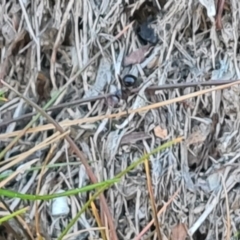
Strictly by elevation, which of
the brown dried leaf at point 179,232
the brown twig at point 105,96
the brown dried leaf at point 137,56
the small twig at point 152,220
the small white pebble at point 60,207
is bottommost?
the brown dried leaf at point 179,232

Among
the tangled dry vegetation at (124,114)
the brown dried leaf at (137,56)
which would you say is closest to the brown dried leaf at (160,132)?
the tangled dry vegetation at (124,114)

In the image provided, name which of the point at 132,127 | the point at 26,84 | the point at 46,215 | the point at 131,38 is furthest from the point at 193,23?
the point at 46,215

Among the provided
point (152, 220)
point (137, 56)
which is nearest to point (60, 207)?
point (152, 220)

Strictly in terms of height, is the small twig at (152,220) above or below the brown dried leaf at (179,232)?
above

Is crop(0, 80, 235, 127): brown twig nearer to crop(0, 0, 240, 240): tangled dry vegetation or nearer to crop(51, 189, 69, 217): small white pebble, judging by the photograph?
crop(0, 0, 240, 240): tangled dry vegetation

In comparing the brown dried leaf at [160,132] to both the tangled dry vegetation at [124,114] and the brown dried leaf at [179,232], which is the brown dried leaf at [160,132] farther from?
the brown dried leaf at [179,232]

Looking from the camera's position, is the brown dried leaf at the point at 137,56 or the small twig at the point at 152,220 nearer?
the small twig at the point at 152,220

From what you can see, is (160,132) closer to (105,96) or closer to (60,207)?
(105,96)
